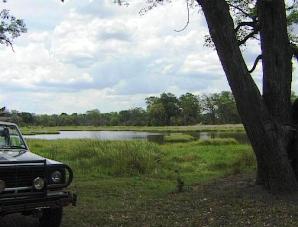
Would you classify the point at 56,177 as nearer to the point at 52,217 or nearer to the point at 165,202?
the point at 52,217

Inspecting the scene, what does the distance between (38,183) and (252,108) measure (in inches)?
170

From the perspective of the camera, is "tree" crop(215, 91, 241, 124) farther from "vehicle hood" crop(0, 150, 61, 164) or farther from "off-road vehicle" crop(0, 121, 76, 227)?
"off-road vehicle" crop(0, 121, 76, 227)

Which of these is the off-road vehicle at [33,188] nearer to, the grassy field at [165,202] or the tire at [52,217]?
the tire at [52,217]

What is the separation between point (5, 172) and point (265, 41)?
6.13m

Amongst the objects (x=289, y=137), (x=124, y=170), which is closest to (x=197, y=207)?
(x=289, y=137)

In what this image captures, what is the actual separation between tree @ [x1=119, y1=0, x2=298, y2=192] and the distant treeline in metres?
102

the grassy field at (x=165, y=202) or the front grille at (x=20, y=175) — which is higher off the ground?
the front grille at (x=20, y=175)

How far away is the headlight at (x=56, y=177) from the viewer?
26.2 ft

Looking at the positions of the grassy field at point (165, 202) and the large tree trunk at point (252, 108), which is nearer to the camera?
the grassy field at point (165, 202)

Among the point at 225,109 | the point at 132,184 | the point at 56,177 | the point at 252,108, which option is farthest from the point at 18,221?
the point at 225,109

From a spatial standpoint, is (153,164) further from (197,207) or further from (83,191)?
(197,207)

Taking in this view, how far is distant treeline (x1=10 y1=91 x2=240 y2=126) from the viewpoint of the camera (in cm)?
11506

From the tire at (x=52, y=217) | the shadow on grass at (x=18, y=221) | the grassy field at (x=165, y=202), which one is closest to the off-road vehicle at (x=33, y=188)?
the tire at (x=52, y=217)

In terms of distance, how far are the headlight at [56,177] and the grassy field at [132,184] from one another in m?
1.21
